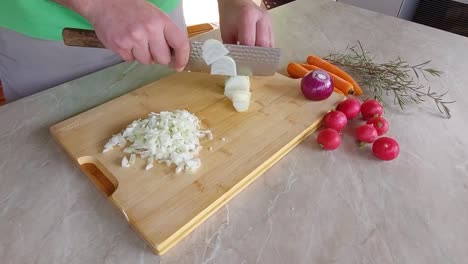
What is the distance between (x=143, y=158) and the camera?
75 centimetres

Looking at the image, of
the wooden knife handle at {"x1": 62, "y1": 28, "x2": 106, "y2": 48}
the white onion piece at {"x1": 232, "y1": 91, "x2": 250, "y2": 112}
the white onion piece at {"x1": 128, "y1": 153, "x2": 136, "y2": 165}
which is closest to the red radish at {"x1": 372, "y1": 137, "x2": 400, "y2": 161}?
the white onion piece at {"x1": 232, "y1": 91, "x2": 250, "y2": 112}

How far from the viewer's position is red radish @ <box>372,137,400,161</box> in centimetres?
80

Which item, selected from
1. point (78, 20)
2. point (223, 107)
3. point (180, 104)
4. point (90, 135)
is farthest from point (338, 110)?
point (78, 20)

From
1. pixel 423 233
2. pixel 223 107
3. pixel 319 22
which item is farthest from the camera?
pixel 319 22

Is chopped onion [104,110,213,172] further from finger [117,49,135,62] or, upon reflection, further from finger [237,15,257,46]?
finger [237,15,257,46]

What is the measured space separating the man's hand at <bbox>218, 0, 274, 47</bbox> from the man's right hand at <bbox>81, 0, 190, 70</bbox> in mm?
261

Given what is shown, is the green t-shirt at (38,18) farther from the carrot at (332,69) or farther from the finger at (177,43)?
the carrot at (332,69)

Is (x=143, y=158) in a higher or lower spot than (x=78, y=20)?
lower

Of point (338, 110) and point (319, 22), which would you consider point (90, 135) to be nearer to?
point (338, 110)

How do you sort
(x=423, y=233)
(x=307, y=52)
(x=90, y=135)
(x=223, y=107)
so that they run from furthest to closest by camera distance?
(x=307, y=52)
(x=223, y=107)
(x=90, y=135)
(x=423, y=233)

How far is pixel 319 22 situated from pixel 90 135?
106 centimetres

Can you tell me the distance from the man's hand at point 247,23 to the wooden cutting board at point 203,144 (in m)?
0.11

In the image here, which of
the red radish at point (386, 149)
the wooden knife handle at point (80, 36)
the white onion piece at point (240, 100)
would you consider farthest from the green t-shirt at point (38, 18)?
the red radish at point (386, 149)

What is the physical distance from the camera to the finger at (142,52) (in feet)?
2.38
